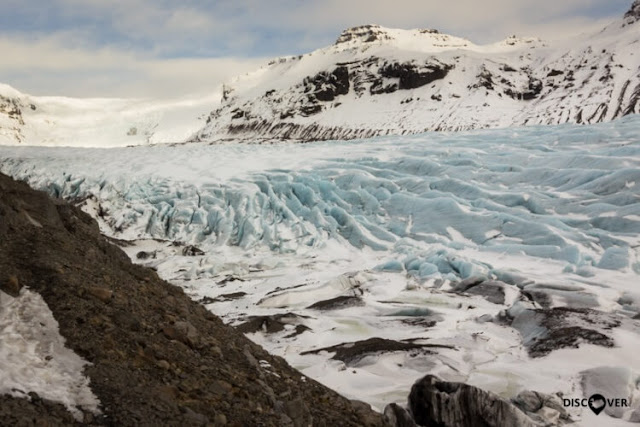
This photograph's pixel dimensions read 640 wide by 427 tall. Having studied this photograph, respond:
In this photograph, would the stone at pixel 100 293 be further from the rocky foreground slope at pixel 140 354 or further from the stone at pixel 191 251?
the stone at pixel 191 251

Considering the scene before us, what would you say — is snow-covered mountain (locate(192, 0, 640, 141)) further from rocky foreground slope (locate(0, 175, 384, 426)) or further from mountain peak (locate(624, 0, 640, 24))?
rocky foreground slope (locate(0, 175, 384, 426))

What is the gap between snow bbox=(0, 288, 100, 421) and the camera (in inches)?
102

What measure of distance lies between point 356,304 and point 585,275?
4372mm

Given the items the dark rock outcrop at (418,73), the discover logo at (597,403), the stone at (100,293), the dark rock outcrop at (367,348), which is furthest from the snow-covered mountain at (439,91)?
the stone at (100,293)

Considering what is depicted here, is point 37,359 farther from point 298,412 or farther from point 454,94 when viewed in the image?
point 454,94

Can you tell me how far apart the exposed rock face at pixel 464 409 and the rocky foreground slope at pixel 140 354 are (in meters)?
0.49

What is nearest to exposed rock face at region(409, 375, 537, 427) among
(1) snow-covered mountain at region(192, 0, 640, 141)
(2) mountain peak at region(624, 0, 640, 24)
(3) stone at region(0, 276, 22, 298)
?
(3) stone at region(0, 276, 22, 298)

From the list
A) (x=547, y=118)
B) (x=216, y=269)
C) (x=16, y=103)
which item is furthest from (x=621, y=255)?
(x=16, y=103)

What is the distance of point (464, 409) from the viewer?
160 inches

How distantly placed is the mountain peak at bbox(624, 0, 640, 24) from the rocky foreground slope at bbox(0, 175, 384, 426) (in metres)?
A: 89.5


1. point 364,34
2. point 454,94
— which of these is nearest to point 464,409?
point 454,94

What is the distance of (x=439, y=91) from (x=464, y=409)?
Result: 75502 mm

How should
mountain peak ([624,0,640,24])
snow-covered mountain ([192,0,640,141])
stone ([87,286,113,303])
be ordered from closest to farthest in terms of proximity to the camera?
stone ([87,286,113,303]) → snow-covered mountain ([192,0,640,141]) → mountain peak ([624,0,640,24])

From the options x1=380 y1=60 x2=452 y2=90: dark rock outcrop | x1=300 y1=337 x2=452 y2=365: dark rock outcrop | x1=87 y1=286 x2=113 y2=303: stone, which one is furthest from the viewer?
x1=380 y1=60 x2=452 y2=90: dark rock outcrop
